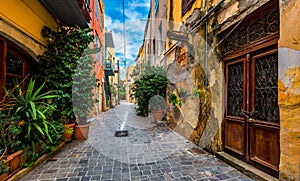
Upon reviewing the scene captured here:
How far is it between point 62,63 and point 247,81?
405 centimetres

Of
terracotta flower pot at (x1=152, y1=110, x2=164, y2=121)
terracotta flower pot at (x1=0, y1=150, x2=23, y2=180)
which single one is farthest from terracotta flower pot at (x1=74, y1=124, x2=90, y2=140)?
terracotta flower pot at (x1=152, y1=110, x2=164, y2=121)

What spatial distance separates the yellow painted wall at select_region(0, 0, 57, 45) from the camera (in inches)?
98.2

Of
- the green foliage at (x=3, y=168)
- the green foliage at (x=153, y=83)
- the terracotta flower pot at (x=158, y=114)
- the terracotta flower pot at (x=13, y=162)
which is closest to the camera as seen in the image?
the green foliage at (x=3, y=168)

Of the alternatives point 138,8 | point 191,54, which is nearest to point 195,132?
point 191,54

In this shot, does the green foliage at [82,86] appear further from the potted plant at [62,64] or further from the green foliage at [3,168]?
the green foliage at [3,168]

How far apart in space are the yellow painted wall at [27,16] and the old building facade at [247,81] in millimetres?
3254

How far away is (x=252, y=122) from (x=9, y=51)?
14.8ft

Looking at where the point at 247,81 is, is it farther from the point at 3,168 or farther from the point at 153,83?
the point at 153,83

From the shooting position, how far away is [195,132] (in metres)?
4.02

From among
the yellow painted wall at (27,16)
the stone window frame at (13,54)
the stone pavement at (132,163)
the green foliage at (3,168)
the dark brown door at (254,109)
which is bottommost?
the stone pavement at (132,163)

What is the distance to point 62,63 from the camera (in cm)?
376

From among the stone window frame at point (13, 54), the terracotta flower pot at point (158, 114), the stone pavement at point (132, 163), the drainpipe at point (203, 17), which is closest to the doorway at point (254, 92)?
the stone pavement at point (132, 163)

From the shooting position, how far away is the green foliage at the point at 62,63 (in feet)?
11.9

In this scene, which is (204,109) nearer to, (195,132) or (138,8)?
(195,132)
